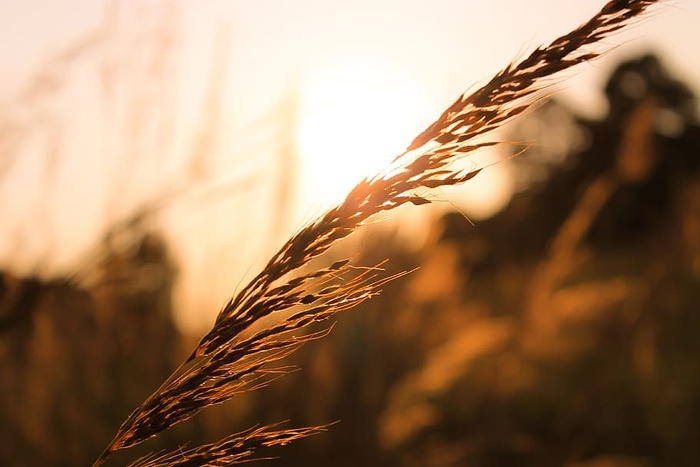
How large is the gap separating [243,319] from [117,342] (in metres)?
2.84

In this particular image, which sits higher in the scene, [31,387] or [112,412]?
[31,387]

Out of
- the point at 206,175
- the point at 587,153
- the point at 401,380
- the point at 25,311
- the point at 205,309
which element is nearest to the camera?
the point at 25,311

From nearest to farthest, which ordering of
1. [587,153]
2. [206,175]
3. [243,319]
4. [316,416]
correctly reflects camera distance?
[243,319] < [206,175] < [316,416] < [587,153]

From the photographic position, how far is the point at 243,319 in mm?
854

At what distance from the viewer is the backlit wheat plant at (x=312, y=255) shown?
85cm

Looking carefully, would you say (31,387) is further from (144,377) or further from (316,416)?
(316,416)

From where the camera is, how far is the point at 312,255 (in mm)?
850

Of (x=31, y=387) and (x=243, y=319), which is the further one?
(x=31, y=387)

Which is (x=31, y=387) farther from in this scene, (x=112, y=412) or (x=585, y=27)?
(x=585, y=27)

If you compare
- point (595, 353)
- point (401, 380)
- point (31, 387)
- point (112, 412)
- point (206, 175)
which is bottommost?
A: point (595, 353)

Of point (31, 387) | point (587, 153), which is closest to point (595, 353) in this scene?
point (31, 387)

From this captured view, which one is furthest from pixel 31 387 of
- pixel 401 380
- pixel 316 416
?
pixel 401 380

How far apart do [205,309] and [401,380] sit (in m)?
1.34

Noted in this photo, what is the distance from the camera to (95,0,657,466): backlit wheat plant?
847 millimetres
